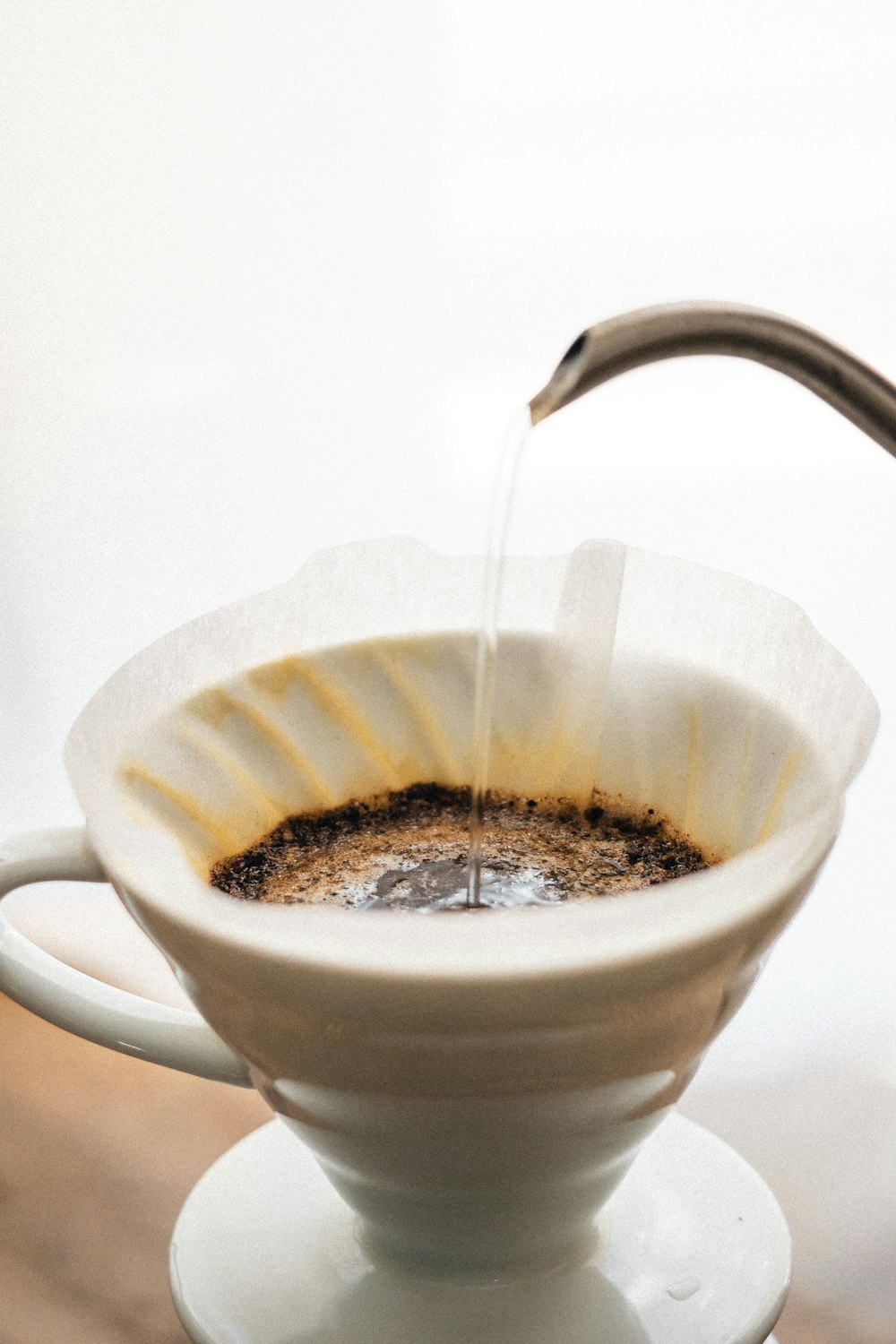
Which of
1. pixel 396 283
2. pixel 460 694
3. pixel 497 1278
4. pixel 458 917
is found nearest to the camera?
pixel 458 917

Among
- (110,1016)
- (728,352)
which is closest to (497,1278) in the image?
(110,1016)

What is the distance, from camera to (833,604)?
98cm

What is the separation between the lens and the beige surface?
50cm

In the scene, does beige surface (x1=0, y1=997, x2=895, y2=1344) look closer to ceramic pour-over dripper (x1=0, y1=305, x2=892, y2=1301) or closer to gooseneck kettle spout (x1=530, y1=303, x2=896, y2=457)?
ceramic pour-over dripper (x1=0, y1=305, x2=892, y2=1301)

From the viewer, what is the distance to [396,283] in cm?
112

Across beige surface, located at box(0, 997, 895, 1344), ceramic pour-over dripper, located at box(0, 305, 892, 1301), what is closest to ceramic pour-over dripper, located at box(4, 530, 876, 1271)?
ceramic pour-over dripper, located at box(0, 305, 892, 1301)

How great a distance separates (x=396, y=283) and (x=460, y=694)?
650 mm

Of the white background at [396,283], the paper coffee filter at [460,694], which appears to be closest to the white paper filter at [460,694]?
the paper coffee filter at [460,694]

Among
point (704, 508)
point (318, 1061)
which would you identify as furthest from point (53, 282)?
point (318, 1061)

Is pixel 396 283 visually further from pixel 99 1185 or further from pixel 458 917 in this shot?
pixel 458 917

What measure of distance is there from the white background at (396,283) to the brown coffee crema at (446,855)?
1.56 ft

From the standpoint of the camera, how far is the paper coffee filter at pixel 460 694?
471 mm

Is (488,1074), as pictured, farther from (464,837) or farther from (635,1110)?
(464,837)

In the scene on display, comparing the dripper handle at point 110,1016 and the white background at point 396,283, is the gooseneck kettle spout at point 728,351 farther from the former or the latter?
the white background at point 396,283
